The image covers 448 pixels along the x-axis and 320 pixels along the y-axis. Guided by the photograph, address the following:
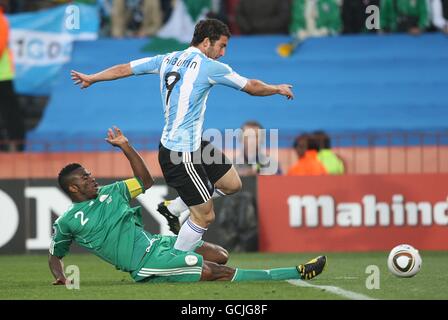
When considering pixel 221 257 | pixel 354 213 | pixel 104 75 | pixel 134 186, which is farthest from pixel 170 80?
pixel 354 213

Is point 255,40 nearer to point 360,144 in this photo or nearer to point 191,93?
point 360,144

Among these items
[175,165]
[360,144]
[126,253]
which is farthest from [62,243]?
[360,144]

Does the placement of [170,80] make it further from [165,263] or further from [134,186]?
[165,263]

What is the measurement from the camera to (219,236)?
50.8 ft

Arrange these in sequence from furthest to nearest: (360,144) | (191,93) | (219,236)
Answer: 1. (360,144)
2. (219,236)
3. (191,93)

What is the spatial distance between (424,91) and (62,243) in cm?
980

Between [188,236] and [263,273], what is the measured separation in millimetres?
841

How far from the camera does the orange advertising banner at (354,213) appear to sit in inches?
609

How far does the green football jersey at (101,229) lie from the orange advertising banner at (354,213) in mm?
5891

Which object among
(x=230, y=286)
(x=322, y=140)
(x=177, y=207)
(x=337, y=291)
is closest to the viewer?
(x=337, y=291)

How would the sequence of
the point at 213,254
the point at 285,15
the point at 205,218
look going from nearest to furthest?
the point at 205,218
the point at 213,254
the point at 285,15

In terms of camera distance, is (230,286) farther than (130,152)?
No

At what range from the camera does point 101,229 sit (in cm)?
974
